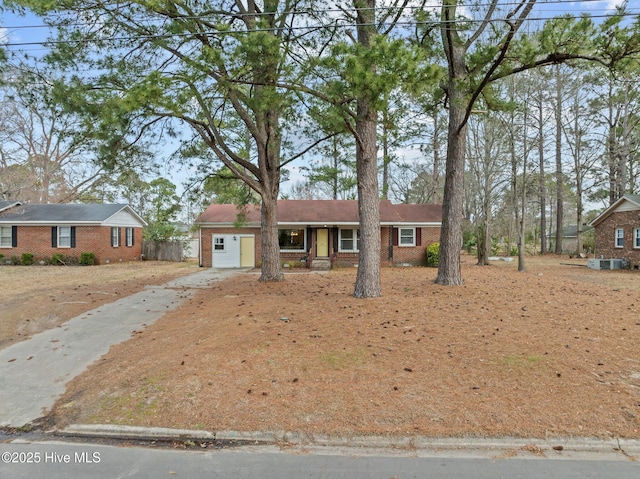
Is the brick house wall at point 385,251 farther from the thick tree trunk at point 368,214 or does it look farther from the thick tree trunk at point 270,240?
the thick tree trunk at point 368,214

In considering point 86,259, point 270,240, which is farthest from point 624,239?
point 86,259

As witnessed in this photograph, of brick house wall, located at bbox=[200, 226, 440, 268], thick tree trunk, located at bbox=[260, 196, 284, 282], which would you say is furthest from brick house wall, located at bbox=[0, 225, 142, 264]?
thick tree trunk, located at bbox=[260, 196, 284, 282]

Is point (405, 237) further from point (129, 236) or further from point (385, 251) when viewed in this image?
point (129, 236)

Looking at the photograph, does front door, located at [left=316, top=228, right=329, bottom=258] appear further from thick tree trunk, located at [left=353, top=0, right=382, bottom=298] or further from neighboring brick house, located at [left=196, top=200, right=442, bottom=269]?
thick tree trunk, located at [left=353, top=0, right=382, bottom=298]

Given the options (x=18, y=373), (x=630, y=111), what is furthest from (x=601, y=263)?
(x=18, y=373)

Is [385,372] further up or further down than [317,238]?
further down

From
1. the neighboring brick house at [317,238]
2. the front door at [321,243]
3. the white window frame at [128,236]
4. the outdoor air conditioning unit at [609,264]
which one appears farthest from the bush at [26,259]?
the outdoor air conditioning unit at [609,264]

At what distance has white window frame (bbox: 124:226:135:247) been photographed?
81.4 feet

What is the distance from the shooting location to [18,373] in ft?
18.0

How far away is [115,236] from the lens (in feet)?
77.6

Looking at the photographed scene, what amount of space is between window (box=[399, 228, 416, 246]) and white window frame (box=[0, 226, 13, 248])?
75.3 ft

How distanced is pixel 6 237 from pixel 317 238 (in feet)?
61.3

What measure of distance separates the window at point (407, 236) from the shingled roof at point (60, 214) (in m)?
17.4

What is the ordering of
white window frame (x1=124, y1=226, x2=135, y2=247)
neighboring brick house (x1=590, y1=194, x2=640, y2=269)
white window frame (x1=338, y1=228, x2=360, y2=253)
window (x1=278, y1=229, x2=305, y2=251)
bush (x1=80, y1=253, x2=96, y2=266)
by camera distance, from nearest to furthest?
neighboring brick house (x1=590, y1=194, x2=640, y2=269) → white window frame (x1=338, y1=228, x2=360, y2=253) → window (x1=278, y1=229, x2=305, y2=251) → bush (x1=80, y1=253, x2=96, y2=266) → white window frame (x1=124, y1=226, x2=135, y2=247)
